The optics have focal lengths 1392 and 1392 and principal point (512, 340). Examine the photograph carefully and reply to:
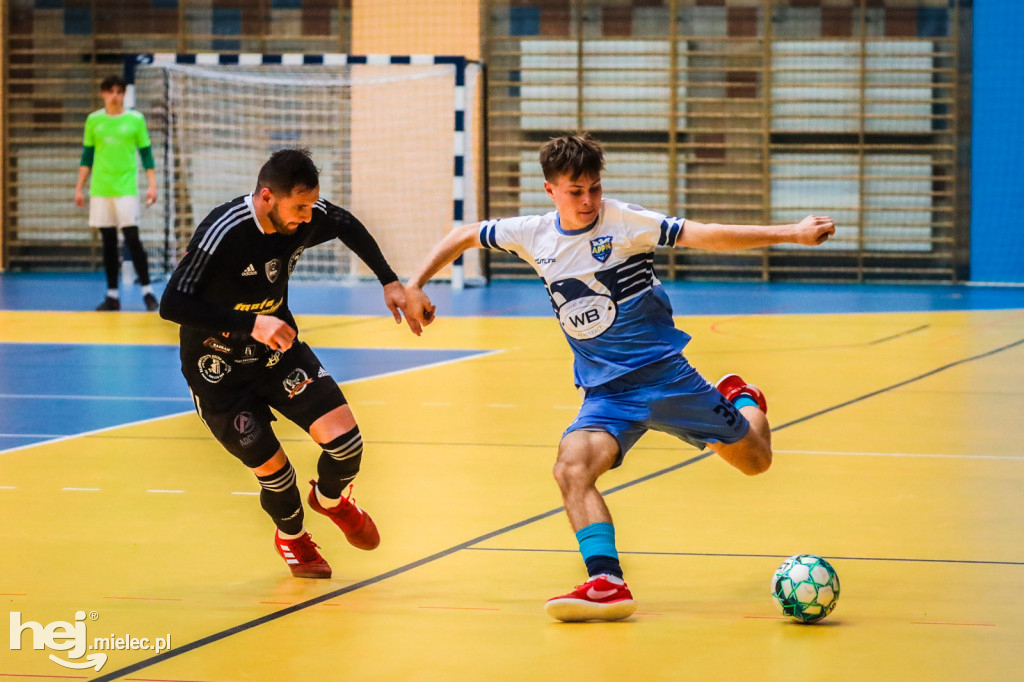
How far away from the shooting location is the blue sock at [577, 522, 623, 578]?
12.8 ft

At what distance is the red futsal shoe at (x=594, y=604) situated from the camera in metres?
3.77

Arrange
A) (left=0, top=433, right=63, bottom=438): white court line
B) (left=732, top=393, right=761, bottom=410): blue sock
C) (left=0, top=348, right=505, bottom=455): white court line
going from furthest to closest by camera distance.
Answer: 1. (left=0, top=433, right=63, bottom=438): white court line
2. (left=0, top=348, right=505, bottom=455): white court line
3. (left=732, top=393, right=761, bottom=410): blue sock

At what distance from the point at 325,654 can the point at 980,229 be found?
54.6 ft

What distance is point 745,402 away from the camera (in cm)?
488

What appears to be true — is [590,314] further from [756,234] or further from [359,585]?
[359,585]

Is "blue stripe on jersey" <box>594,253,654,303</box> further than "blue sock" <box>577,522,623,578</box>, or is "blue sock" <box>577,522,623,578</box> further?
"blue stripe on jersey" <box>594,253,654,303</box>

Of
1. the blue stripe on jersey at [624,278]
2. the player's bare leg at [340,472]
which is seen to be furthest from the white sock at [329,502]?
the blue stripe on jersey at [624,278]

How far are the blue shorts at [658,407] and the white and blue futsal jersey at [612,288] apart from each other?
0.04m

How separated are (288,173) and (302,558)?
1.20m

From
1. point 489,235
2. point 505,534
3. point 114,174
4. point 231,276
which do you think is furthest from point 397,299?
point 114,174

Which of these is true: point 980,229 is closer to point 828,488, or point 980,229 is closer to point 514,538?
point 828,488

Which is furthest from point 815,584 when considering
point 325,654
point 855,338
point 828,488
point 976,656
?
point 855,338

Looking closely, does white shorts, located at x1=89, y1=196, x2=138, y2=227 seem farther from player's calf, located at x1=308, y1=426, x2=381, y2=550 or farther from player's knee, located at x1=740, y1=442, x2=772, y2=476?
player's knee, located at x1=740, y1=442, x2=772, y2=476

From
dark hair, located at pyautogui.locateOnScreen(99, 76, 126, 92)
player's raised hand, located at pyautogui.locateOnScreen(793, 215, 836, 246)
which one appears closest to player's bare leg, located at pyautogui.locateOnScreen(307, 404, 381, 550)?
player's raised hand, located at pyautogui.locateOnScreen(793, 215, 836, 246)
